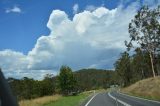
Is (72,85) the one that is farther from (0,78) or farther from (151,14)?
(0,78)

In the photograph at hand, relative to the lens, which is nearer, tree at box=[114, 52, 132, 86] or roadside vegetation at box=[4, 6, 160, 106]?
roadside vegetation at box=[4, 6, 160, 106]

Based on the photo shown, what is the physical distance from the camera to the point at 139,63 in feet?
352

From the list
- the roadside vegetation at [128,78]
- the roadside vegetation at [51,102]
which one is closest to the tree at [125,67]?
the roadside vegetation at [128,78]

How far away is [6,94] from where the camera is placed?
184 centimetres

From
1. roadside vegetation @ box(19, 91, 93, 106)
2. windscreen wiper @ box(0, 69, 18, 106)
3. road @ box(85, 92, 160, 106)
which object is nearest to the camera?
windscreen wiper @ box(0, 69, 18, 106)

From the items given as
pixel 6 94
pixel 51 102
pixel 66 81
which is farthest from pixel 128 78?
pixel 6 94

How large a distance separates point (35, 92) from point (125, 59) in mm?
36527

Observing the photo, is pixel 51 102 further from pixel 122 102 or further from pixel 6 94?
pixel 6 94

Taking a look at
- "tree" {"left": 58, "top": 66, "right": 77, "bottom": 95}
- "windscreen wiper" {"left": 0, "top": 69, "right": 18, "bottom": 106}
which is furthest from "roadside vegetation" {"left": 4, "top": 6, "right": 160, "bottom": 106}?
"windscreen wiper" {"left": 0, "top": 69, "right": 18, "bottom": 106}

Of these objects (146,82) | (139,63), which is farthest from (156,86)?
(139,63)

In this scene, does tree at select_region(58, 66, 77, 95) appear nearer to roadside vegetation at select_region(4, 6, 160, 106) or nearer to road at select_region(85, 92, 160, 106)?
roadside vegetation at select_region(4, 6, 160, 106)

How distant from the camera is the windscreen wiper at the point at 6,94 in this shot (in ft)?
5.89

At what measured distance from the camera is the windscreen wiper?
70.7 inches

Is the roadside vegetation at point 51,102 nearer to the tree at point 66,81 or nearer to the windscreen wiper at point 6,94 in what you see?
the windscreen wiper at point 6,94
